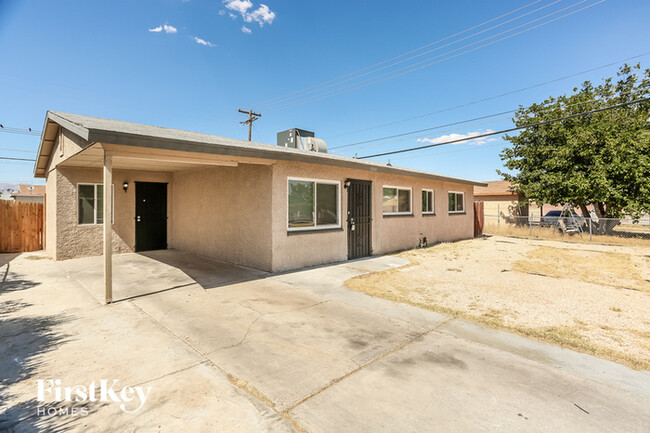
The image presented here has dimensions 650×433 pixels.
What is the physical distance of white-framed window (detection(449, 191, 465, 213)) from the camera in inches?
572

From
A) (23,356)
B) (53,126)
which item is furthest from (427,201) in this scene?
(53,126)

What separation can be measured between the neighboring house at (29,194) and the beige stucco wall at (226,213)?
1003 inches

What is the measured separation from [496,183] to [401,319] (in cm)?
3047

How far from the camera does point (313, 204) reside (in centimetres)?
798

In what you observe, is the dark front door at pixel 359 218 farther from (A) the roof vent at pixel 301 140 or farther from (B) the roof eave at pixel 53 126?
(B) the roof eave at pixel 53 126

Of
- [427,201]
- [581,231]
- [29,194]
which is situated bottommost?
[581,231]

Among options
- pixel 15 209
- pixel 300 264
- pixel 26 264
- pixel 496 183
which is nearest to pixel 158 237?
pixel 26 264

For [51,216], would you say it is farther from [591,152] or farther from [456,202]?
[591,152]

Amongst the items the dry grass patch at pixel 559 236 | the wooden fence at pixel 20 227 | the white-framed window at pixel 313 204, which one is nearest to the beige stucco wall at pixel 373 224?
the white-framed window at pixel 313 204

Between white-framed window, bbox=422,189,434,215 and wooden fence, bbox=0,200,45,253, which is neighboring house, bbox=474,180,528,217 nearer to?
white-framed window, bbox=422,189,434,215

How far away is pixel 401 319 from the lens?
4285 millimetres

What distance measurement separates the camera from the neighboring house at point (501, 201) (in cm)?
2411

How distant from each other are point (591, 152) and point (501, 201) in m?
10.0

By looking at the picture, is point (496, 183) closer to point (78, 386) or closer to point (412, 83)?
point (412, 83)
